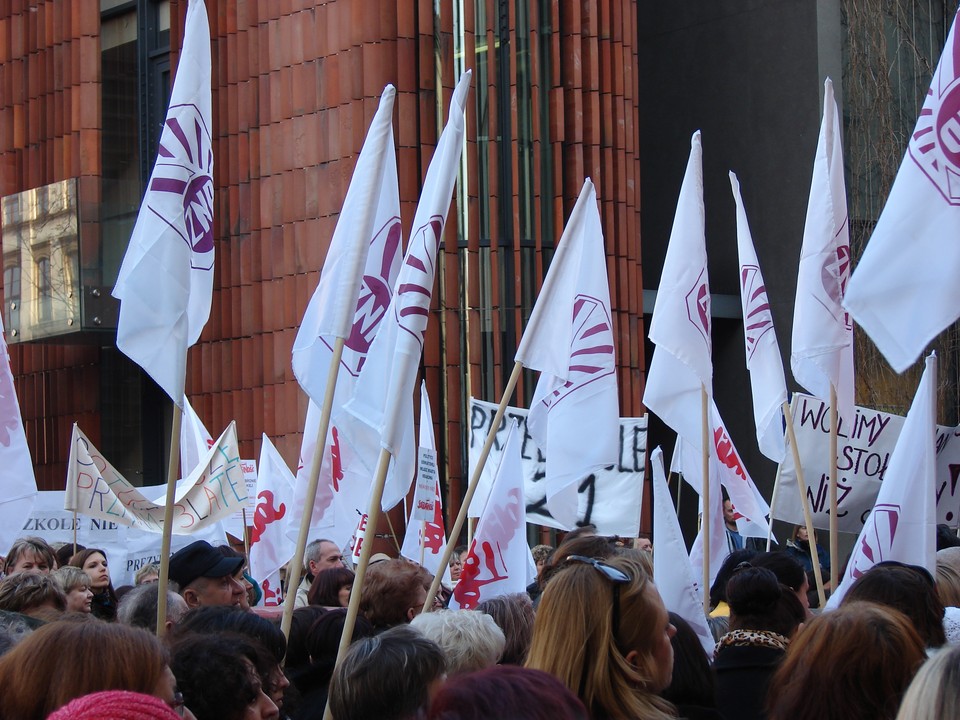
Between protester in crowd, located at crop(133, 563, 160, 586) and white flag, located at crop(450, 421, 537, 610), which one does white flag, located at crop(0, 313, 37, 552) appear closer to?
protester in crowd, located at crop(133, 563, 160, 586)

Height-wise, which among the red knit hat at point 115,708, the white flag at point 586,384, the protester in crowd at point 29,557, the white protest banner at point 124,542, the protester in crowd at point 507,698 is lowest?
the white protest banner at point 124,542

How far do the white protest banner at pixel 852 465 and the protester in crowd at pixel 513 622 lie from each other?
11.6ft

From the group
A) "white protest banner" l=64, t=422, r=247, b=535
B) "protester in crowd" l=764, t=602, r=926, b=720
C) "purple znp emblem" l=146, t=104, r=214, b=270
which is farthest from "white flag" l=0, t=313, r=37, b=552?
"protester in crowd" l=764, t=602, r=926, b=720

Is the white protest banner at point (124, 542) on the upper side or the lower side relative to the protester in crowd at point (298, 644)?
lower

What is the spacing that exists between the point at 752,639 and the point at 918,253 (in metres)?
1.57

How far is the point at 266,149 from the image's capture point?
20469 millimetres

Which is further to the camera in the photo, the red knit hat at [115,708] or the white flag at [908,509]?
the white flag at [908,509]

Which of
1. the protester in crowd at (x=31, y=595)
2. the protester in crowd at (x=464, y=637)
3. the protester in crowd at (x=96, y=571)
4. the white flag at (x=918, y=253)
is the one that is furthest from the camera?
the protester in crowd at (x=96, y=571)

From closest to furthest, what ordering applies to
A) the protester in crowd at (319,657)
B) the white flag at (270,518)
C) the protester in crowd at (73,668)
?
1. the protester in crowd at (73,668)
2. the protester in crowd at (319,657)
3. the white flag at (270,518)

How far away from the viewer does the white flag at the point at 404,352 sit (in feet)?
20.0

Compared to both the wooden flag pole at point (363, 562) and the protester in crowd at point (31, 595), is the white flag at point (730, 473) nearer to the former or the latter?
the wooden flag pole at point (363, 562)

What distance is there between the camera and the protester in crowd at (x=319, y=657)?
17.3ft

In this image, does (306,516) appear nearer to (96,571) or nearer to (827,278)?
(96,571)

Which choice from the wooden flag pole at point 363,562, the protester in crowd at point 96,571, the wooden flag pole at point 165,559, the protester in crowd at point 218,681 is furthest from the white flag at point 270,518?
the protester in crowd at point 218,681
